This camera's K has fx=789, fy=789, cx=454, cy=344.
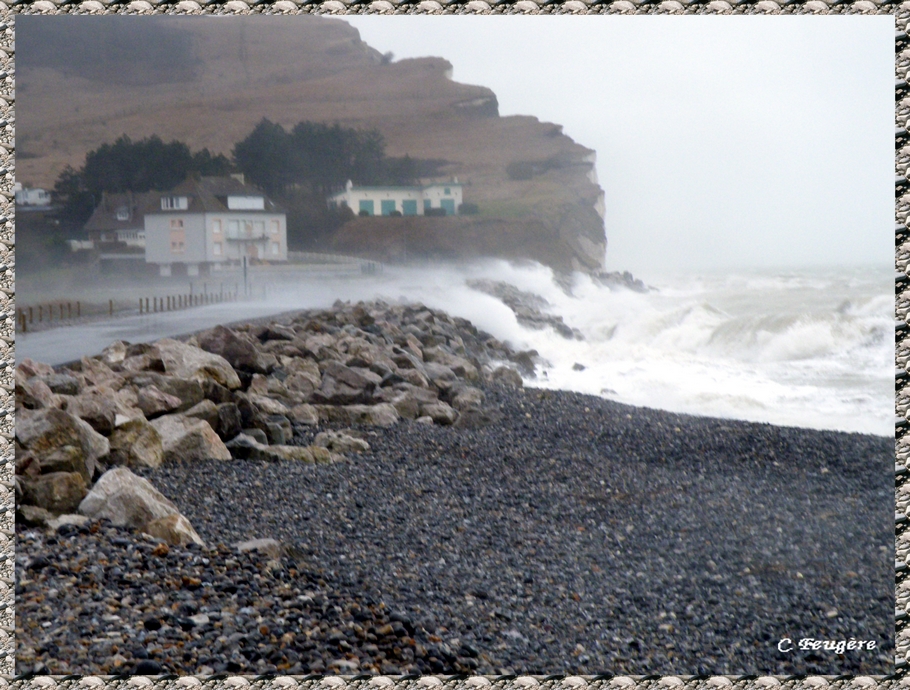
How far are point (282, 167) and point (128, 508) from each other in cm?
161

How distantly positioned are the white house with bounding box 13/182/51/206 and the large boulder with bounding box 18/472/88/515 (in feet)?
3.67

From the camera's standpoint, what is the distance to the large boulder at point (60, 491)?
2773 millimetres

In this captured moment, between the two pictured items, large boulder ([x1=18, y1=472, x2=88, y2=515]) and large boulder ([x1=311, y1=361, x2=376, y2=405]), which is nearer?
large boulder ([x1=18, y1=472, x2=88, y2=515])

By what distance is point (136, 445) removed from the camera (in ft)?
10.3

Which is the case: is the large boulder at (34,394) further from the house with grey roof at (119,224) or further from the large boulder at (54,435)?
the house with grey roof at (119,224)

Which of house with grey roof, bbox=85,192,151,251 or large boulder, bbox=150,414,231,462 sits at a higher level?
house with grey roof, bbox=85,192,151,251

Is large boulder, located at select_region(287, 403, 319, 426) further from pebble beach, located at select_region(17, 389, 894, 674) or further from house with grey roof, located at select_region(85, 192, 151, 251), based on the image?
house with grey roof, located at select_region(85, 192, 151, 251)

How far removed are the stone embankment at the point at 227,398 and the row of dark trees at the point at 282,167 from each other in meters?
0.61

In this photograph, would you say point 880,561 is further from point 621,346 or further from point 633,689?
point 621,346

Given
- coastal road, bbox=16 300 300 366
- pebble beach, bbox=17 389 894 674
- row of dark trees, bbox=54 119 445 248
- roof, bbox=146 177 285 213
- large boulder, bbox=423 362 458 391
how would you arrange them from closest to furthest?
pebble beach, bbox=17 389 894 674 → coastal road, bbox=16 300 300 366 → row of dark trees, bbox=54 119 445 248 → roof, bbox=146 177 285 213 → large boulder, bbox=423 362 458 391

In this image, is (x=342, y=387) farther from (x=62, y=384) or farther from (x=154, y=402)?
(x=62, y=384)

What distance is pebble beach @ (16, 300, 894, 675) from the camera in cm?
249

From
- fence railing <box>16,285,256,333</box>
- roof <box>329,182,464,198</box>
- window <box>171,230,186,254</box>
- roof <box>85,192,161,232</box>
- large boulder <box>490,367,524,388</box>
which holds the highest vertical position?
roof <box>329,182,464,198</box>

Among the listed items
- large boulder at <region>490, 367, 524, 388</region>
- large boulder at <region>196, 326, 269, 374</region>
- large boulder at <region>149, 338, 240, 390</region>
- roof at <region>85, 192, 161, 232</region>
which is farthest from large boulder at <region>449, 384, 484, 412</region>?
roof at <region>85, 192, 161, 232</region>
